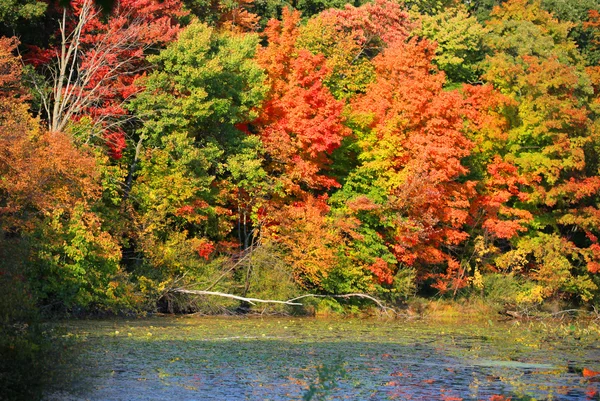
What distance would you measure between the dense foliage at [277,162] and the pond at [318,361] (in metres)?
3.66

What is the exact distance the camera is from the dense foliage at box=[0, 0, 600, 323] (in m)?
28.8

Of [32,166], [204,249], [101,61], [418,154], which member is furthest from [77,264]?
[418,154]

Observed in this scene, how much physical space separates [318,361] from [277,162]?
17.4 m

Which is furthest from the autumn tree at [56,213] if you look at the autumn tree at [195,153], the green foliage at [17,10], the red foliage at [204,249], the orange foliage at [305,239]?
the orange foliage at [305,239]

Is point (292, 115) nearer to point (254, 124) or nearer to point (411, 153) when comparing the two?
point (254, 124)

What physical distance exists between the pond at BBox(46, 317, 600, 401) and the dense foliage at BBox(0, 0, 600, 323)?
3662 millimetres

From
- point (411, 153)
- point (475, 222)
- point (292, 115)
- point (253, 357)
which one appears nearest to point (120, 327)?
point (253, 357)

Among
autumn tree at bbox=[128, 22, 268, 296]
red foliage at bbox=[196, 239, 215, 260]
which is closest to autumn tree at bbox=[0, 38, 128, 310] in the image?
autumn tree at bbox=[128, 22, 268, 296]

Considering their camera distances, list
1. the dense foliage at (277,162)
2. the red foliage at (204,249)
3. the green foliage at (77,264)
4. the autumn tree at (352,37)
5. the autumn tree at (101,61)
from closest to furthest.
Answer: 1. the green foliage at (77,264)
2. the dense foliage at (277,162)
3. the red foliage at (204,249)
4. the autumn tree at (101,61)
5. the autumn tree at (352,37)

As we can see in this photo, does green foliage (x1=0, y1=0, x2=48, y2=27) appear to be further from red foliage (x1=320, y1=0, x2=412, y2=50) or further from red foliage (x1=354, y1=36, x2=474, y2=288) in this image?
red foliage (x1=320, y1=0, x2=412, y2=50)

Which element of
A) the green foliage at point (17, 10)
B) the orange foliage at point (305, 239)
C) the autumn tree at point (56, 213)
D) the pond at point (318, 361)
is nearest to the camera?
the pond at point (318, 361)

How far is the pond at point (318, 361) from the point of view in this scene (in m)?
16.3

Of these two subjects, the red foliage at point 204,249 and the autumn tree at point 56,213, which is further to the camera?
the red foliage at point 204,249

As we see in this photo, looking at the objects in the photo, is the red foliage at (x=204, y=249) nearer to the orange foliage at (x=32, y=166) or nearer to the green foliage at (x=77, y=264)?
the green foliage at (x=77, y=264)
